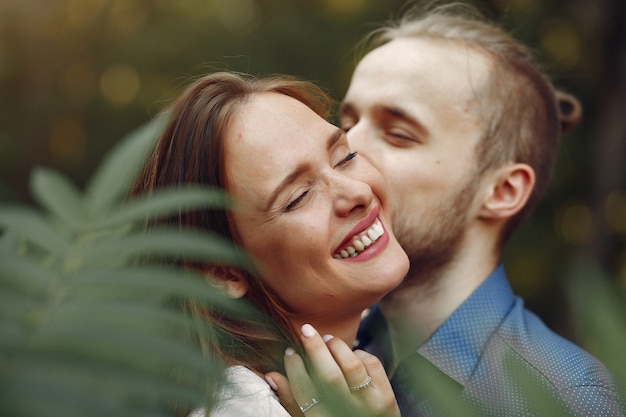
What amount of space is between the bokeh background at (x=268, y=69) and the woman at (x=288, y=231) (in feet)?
20.6

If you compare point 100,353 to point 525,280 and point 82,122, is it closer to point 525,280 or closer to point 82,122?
point 525,280

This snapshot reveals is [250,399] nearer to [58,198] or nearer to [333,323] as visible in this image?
[333,323]

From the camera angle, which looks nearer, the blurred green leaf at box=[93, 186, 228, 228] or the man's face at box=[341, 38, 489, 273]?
the blurred green leaf at box=[93, 186, 228, 228]

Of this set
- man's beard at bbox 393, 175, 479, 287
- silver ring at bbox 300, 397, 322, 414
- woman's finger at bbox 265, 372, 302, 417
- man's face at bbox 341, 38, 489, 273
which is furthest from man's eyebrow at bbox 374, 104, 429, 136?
silver ring at bbox 300, 397, 322, 414

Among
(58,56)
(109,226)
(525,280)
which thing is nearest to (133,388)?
(109,226)

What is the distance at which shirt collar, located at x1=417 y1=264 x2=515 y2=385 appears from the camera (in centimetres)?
318

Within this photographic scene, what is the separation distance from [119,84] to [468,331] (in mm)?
10166

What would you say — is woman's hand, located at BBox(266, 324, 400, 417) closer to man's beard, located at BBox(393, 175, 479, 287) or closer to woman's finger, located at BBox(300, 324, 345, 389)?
woman's finger, located at BBox(300, 324, 345, 389)

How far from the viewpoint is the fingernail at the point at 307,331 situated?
2.44 meters

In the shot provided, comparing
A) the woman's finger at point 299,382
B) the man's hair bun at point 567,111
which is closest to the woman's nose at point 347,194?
the woman's finger at point 299,382

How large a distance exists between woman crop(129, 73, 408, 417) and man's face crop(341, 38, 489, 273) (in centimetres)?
77

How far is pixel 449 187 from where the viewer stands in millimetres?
3451

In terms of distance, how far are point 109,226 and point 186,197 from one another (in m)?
0.10

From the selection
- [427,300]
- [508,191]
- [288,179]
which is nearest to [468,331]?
[427,300]
